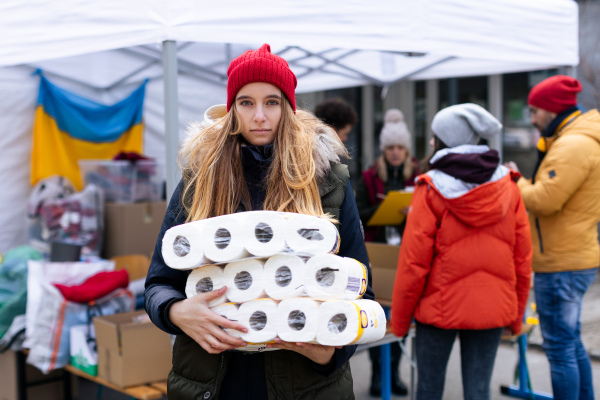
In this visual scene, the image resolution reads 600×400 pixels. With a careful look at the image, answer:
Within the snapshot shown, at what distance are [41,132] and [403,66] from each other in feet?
10.4

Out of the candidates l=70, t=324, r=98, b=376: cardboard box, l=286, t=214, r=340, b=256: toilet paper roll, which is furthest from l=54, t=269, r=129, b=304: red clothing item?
l=286, t=214, r=340, b=256: toilet paper roll

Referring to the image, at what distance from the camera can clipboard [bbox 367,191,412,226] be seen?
141 inches

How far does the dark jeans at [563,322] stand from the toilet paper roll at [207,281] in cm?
243

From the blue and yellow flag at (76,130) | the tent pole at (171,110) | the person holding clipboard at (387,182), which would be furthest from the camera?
the blue and yellow flag at (76,130)

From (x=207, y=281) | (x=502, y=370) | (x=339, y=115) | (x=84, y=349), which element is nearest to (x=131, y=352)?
(x=84, y=349)

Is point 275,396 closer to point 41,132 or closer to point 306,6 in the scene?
point 306,6

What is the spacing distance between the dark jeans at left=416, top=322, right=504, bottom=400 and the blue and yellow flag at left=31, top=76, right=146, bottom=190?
3481 millimetres

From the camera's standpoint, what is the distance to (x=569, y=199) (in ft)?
10.8

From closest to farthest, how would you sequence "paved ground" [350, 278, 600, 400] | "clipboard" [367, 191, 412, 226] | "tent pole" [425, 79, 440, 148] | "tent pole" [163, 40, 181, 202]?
"tent pole" [163, 40, 181, 202]
"clipboard" [367, 191, 412, 226]
"paved ground" [350, 278, 600, 400]
"tent pole" [425, 79, 440, 148]

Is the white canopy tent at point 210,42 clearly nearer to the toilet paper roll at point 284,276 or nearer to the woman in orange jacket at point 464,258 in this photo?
the woman in orange jacket at point 464,258

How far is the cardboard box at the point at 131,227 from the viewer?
4797 mm

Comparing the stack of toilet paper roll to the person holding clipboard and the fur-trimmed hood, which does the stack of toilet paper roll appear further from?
the person holding clipboard

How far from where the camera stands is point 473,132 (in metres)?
2.79

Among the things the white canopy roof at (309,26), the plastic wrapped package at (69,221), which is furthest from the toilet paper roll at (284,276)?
the plastic wrapped package at (69,221)
